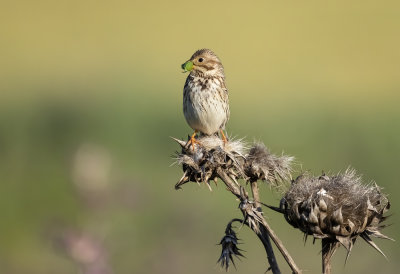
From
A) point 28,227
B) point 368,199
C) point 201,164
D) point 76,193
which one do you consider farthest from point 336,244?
point 28,227

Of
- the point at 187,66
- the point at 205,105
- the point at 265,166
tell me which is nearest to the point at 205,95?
the point at 205,105

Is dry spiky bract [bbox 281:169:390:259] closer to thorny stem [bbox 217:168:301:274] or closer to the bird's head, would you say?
thorny stem [bbox 217:168:301:274]

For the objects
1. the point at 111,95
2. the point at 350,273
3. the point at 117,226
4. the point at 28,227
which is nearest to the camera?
the point at 117,226

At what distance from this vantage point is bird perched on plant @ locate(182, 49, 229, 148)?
8055mm

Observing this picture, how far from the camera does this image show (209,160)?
591 cm

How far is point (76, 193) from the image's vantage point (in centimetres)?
625

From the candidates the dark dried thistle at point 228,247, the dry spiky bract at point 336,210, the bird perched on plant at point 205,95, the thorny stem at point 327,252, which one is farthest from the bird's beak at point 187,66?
the thorny stem at point 327,252

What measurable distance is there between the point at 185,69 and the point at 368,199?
244cm

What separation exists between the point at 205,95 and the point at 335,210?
10.5 feet

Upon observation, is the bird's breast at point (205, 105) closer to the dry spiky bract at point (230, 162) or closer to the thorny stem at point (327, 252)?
the dry spiky bract at point (230, 162)

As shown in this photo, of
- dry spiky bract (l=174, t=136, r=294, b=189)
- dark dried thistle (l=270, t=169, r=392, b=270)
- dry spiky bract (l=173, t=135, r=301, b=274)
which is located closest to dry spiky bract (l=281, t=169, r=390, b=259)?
dark dried thistle (l=270, t=169, r=392, b=270)

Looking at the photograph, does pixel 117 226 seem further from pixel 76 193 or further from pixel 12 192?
pixel 12 192

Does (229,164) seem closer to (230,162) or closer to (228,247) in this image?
(230,162)

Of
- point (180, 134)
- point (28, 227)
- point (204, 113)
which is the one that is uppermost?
point (180, 134)
